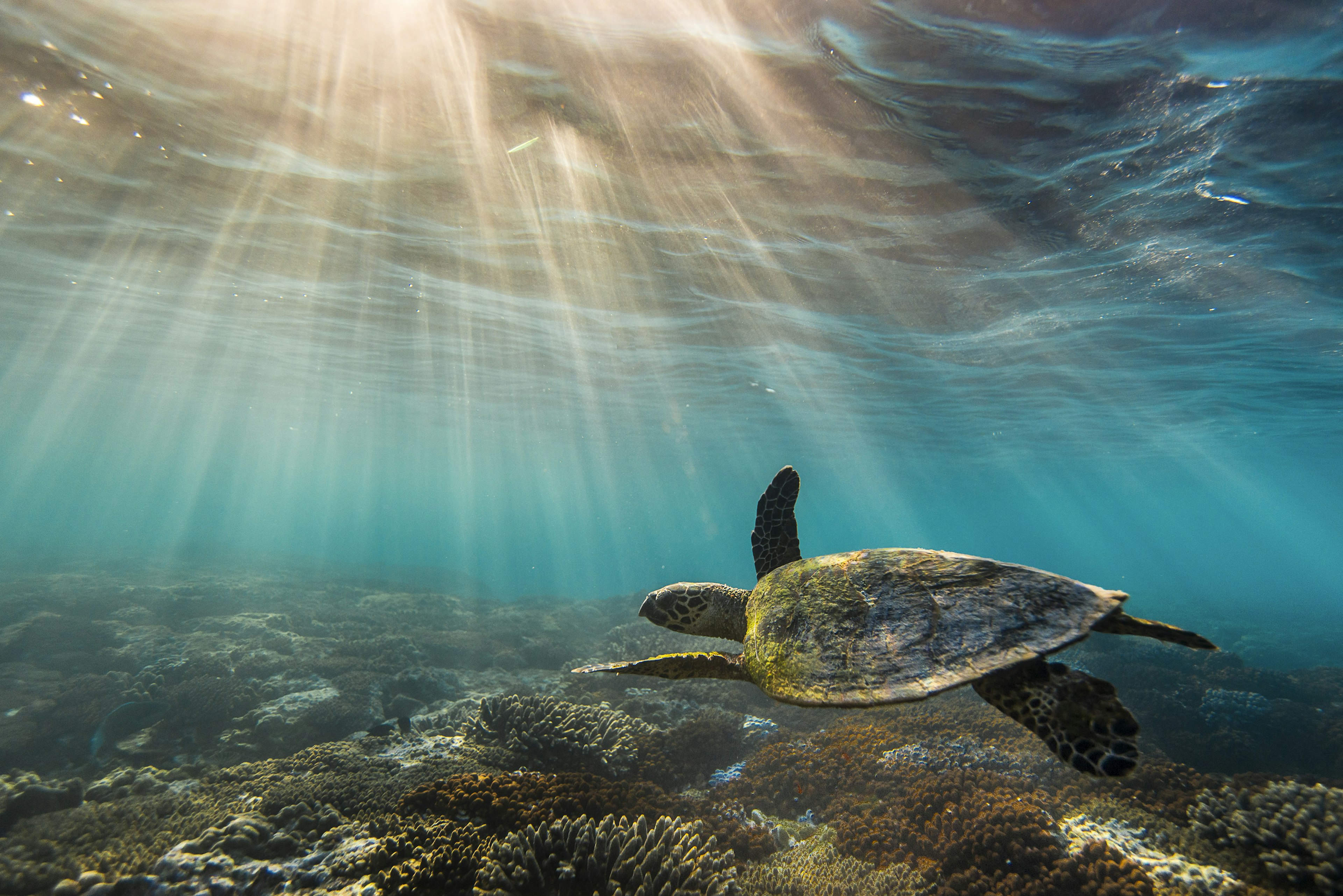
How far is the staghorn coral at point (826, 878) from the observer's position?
16.8ft

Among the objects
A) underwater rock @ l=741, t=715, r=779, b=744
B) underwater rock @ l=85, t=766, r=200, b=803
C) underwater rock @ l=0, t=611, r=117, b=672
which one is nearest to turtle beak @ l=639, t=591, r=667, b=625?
underwater rock @ l=741, t=715, r=779, b=744

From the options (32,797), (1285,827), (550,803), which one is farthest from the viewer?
(32,797)

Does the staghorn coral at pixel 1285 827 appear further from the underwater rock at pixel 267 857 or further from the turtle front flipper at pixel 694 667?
the underwater rock at pixel 267 857

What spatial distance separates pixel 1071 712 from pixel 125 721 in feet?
47.5

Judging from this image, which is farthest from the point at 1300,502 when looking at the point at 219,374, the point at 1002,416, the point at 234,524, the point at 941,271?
the point at 234,524

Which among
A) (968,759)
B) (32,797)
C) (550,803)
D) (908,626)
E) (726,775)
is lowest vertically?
(968,759)

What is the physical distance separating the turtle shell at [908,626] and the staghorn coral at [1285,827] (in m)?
3.86

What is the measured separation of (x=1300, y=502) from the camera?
62.4 metres

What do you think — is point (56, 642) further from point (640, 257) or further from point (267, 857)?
point (640, 257)

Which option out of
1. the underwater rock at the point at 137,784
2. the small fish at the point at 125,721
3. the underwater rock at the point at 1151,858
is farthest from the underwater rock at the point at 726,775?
the small fish at the point at 125,721

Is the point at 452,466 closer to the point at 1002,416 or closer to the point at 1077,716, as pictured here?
the point at 1002,416

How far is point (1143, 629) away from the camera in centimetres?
361

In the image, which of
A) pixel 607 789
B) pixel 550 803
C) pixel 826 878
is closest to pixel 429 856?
pixel 550 803

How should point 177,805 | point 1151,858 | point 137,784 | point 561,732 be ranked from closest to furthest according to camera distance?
1. point 1151,858
2. point 177,805
3. point 561,732
4. point 137,784
